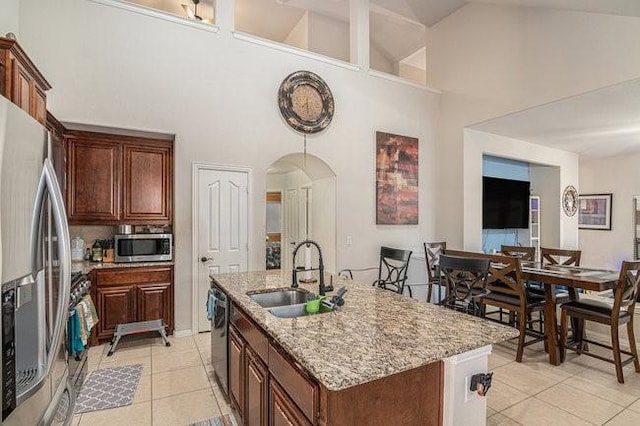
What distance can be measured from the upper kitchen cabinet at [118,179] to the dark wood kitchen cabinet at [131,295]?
64 cm

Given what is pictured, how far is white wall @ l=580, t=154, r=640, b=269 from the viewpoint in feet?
23.8

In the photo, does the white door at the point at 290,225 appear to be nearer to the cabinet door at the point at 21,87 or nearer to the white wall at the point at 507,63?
the white wall at the point at 507,63

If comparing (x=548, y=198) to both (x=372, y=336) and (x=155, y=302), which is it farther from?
(x=155, y=302)

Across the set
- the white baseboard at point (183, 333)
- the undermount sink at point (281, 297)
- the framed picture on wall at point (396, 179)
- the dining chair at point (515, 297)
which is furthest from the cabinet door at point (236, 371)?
the framed picture on wall at point (396, 179)

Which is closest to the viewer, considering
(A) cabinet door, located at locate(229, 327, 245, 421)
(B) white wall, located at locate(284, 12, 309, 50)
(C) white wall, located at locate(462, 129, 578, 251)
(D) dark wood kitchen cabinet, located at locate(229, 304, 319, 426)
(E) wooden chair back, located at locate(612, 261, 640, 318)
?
(D) dark wood kitchen cabinet, located at locate(229, 304, 319, 426)

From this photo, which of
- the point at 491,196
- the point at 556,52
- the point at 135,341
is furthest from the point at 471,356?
the point at 491,196

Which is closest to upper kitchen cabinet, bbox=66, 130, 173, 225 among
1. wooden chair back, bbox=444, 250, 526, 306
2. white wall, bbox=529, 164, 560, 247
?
wooden chair back, bbox=444, 250, 526, 306

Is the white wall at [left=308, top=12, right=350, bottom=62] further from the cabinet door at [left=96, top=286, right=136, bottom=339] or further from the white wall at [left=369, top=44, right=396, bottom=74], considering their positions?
the cabinet door at [left=96, top=286, right=136, bottom=339]

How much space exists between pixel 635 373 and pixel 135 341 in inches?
206

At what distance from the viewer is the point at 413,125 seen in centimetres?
585

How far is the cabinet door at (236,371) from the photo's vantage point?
6.79ft

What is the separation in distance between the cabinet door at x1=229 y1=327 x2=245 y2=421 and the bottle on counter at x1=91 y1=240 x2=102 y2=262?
8.41ft

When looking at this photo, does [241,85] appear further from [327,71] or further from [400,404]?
[400,404]

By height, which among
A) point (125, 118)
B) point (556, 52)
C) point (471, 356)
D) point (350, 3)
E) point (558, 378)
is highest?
point (350, 3)
